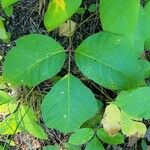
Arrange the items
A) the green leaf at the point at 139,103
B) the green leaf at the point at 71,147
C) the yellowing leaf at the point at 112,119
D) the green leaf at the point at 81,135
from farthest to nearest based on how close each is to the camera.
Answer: the green leaf at the point at 71,147 < the green leaf at the point at 81,135 < the yellowing leaf at the point at 112,119 < the green leaf at the point at 139,103

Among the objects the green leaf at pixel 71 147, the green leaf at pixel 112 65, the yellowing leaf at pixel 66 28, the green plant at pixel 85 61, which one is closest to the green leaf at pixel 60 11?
the green plant at pixel 85 61

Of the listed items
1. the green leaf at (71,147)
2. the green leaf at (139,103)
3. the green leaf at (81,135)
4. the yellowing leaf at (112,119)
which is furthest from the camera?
the green leaf at (71,147)

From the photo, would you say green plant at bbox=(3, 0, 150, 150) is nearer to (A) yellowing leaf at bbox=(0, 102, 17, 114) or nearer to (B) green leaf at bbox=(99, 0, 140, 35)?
(B) green leaf at bbox=(99, 0, 140, 35)

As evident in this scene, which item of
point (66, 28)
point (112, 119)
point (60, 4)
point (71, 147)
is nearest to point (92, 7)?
point (66, 28)

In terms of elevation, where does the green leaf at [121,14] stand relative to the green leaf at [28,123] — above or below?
above

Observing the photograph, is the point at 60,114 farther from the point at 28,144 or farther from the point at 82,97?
the point at 28,144

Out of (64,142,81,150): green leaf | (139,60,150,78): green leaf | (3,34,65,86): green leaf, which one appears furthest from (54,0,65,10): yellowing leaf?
(64,142,81,150): green leaf

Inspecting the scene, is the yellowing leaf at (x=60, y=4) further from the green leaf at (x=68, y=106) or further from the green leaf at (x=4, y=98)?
the green leaf at (x=4, y=98)
